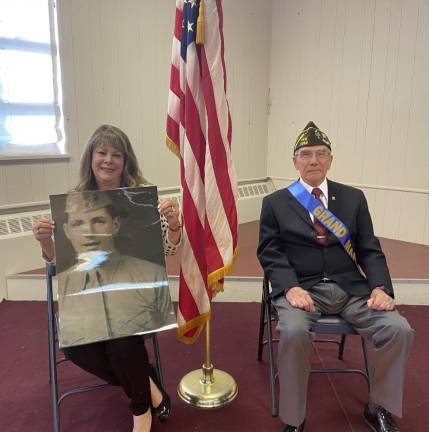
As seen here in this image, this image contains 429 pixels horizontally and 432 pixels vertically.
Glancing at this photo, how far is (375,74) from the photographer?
160 inches

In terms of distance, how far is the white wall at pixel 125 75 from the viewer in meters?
3.50

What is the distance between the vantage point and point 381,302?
70.8 inches

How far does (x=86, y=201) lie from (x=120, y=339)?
57 centimetres

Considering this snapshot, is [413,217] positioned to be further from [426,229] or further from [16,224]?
[16,224]

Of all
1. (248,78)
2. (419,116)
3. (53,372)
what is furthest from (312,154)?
(248,78)

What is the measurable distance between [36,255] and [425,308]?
3.01m

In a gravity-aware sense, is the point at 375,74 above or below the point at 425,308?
above

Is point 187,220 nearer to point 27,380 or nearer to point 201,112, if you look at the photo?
point 201,112

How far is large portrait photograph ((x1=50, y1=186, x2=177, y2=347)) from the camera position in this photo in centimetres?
163

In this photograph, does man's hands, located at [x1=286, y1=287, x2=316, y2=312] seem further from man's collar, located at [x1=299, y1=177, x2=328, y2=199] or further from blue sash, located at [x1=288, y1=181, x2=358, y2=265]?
man's collar, located at [x1=299, y1=177, x2=328, y2=199]

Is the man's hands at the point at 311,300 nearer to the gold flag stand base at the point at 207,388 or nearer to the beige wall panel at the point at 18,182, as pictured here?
the gold flag stand base at the point at 207,388

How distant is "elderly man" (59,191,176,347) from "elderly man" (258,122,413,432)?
522 mm

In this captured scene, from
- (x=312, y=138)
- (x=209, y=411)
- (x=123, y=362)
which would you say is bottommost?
(x=209, y=411)

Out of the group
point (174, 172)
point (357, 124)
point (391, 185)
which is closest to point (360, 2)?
point (357, 124)
